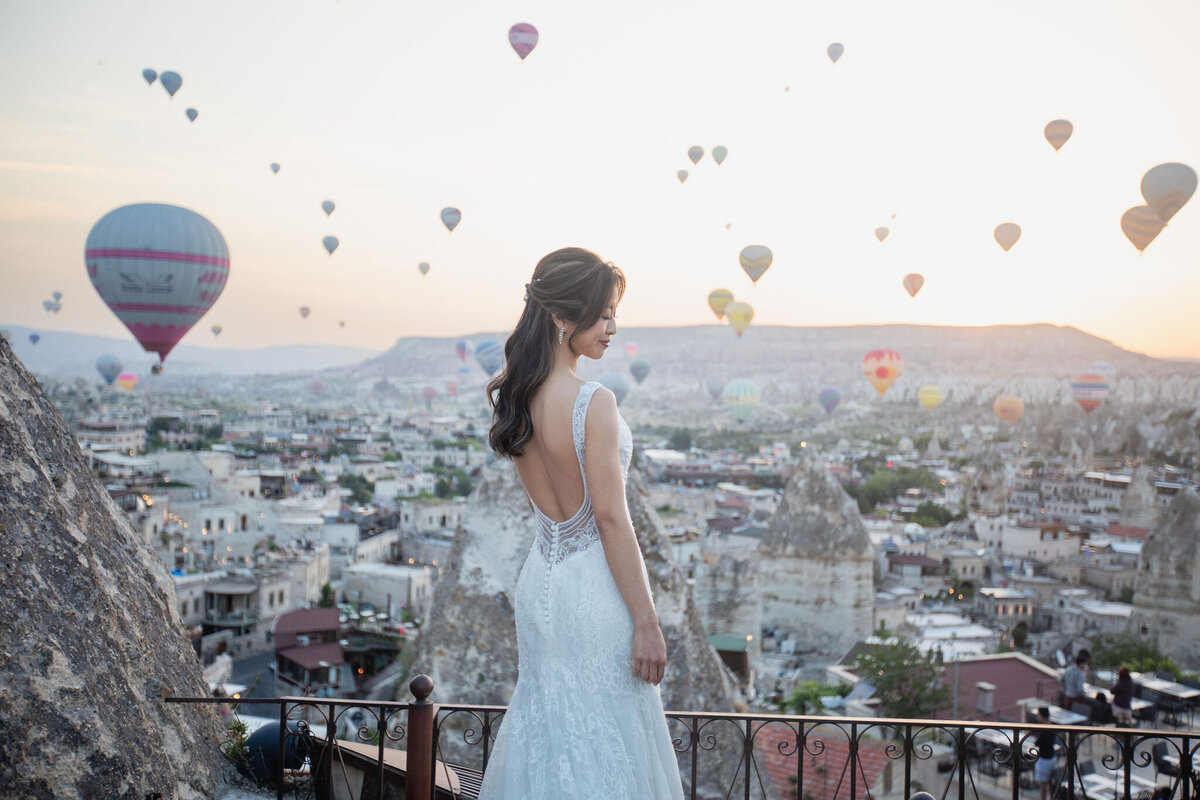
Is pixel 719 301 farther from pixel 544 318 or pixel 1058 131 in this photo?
pixel 544 318

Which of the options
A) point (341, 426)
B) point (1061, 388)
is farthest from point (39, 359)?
point (1061, 388)

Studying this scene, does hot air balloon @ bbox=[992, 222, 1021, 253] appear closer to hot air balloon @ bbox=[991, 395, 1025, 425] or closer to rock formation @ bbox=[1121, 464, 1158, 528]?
rock formation @ bbox=[1121, 464, 1158, 528]

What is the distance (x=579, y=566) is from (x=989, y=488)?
2089 inches

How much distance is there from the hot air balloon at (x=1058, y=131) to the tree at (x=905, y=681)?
12.7 m

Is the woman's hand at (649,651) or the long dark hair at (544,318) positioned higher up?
the long dark hair at (544,318)

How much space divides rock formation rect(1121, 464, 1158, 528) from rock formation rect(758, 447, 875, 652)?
88.3 feet

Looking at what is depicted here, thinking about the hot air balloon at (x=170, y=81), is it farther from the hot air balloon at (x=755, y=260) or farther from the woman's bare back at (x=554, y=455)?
the woman's bare back at (x=554, y=455)

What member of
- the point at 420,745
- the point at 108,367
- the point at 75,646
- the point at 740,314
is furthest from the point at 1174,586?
the point at 108,367

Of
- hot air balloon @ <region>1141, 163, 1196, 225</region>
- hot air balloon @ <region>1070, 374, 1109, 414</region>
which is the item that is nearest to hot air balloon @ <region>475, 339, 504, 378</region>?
hot air balloon @ <region>1070, 374, 1109, 414</region>

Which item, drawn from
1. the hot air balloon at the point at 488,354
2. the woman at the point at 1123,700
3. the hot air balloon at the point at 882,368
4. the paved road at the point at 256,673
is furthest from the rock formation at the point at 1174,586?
the hot air balloon at the point at 488,354

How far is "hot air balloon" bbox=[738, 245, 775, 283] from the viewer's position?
22.8m

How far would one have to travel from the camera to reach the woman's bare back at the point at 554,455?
1.74m

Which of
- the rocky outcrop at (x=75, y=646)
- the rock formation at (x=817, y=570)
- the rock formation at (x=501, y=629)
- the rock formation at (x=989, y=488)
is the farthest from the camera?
the rock formation at (x=989, y=488)

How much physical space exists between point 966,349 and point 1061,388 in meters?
14.4
